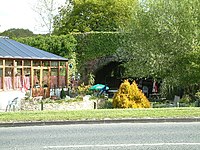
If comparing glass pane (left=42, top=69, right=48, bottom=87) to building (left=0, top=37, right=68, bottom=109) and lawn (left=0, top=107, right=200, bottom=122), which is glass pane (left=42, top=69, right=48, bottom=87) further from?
lawn (left=0, top=107, right=200, bottom=122)

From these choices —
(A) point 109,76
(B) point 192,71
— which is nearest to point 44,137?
(B) point 192,71

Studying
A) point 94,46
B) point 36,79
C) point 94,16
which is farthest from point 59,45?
point 94,16

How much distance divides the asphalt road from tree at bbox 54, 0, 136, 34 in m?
36.7

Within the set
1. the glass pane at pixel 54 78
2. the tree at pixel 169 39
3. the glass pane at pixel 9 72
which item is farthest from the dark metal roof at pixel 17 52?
the tree at pixel 169 39

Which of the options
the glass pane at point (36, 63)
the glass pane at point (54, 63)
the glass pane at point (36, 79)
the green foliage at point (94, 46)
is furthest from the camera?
the green foliage at point (94, 46)

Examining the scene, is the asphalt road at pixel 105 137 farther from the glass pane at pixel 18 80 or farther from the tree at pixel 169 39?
the glass pane at pixel 18 80

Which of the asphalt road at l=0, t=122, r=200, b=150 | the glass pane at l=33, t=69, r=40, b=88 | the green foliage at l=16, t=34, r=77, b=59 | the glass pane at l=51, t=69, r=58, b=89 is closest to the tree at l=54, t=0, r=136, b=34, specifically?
the green foliage at l=16, t=34, r=77, b=59

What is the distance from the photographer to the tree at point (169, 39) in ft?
91.5

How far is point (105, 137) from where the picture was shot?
12.1 metres

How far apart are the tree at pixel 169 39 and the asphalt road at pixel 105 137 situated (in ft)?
41.3

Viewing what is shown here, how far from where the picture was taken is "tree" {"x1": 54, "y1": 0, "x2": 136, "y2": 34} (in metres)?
52.3

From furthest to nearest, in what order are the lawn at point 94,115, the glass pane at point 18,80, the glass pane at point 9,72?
1. the glass pane at point 18,80
2. the glass pane at point 9,72
3. the lawn at point 94,115

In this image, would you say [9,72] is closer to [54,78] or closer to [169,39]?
[54,78]

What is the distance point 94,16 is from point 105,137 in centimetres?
4210
